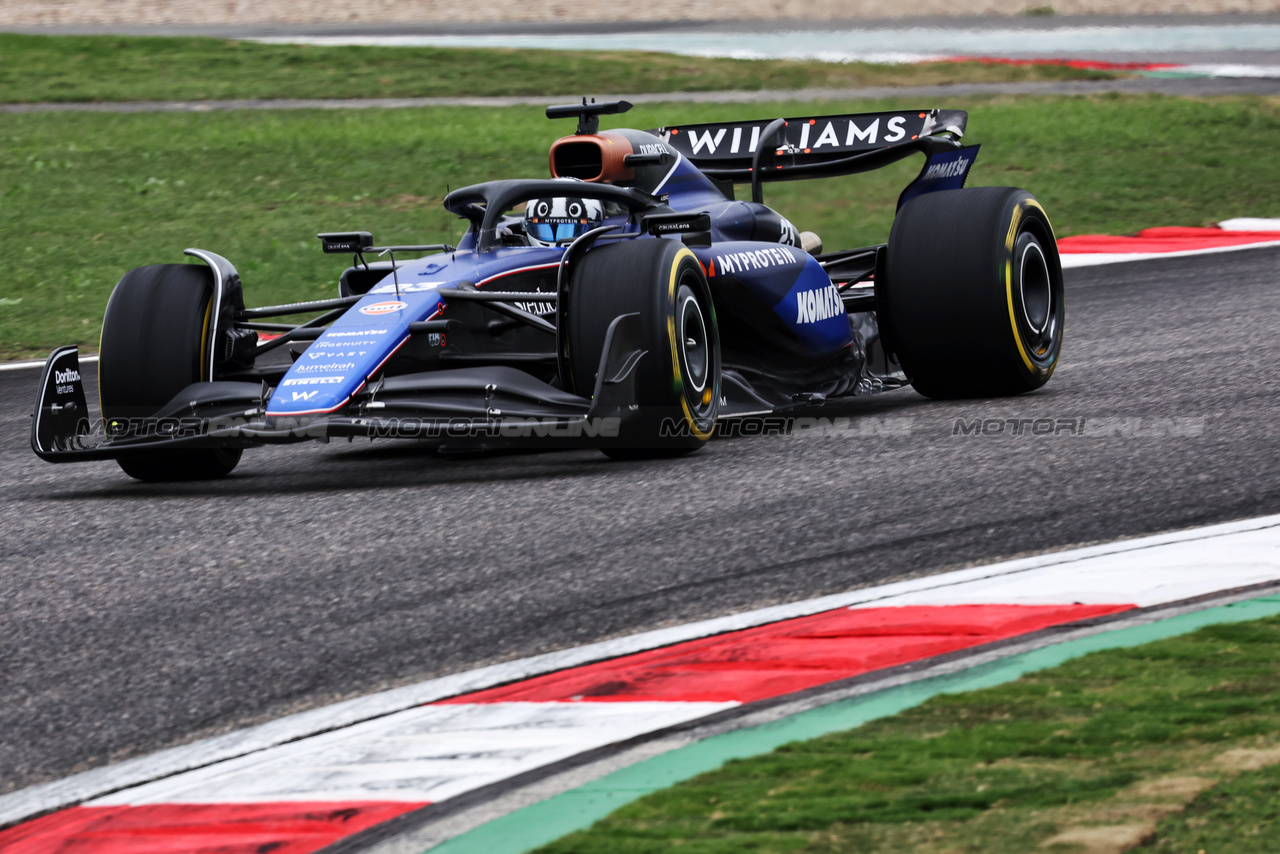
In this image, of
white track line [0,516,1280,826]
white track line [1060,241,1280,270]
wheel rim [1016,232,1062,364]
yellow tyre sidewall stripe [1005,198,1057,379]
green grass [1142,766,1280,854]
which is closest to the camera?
green grass [1142,766,1280,854]

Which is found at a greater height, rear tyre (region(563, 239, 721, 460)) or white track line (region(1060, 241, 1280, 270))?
rear tyre (region(563, 239, 721, 460))

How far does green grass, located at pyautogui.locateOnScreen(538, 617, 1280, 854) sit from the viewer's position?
2729mm

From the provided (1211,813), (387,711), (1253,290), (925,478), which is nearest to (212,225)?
(1253,290)

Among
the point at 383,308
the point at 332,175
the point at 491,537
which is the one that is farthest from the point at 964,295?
the point at 332,175

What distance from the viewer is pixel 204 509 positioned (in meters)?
5.99

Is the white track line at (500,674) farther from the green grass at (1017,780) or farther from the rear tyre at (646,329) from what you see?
the rear tyre at (646,329)

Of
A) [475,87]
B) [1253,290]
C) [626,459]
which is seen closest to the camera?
[626,459]

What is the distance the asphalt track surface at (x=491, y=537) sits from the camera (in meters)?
3.98

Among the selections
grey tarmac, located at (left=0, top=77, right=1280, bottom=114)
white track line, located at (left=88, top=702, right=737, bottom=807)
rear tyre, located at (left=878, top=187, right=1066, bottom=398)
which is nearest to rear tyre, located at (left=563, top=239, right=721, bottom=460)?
rear tyre, located at (left=878, top=187, right=1066, bottom=398)

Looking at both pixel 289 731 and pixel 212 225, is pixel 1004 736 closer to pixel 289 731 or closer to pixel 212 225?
pixel 289 731

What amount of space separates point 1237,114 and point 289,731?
18.1 meters

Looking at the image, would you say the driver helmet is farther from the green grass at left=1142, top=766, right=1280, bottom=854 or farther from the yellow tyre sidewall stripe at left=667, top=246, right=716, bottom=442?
the green grass at left=1142, top=766, right=1280, bottom=854

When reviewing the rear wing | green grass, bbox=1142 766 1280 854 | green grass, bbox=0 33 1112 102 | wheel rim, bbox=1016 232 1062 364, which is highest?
green grass, bbox=0 33 1112 102

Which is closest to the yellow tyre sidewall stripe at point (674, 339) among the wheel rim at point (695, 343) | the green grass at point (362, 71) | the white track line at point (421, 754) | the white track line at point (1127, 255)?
the wheel rim at point (695, 343)
